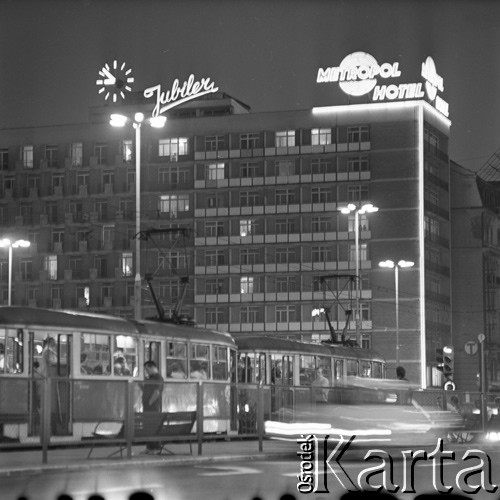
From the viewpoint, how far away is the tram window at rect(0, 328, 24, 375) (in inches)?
1134

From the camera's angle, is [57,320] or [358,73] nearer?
[57,320]

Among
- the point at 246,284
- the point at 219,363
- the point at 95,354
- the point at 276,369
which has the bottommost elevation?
the point at 276,369

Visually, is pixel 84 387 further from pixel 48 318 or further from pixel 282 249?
pixel 282 249

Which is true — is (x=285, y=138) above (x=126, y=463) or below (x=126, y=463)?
above

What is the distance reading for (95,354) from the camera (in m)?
Result: 30.9

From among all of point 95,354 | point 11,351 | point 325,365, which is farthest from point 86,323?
point 325,365

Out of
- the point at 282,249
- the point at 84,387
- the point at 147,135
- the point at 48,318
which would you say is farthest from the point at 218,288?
the point at 84,387

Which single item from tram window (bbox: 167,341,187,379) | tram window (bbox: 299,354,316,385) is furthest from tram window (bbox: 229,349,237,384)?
tram window (bbox: 299,354,316,385)

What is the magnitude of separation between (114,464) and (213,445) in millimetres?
7024

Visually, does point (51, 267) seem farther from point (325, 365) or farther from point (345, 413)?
point (345, 413)

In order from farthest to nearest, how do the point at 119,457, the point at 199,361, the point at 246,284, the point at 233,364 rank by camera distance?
the point at 246,284, the point at 233,364, the point at 199,361, the point at 119,457

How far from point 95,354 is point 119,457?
25.0ft

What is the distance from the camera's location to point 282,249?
11125 cm

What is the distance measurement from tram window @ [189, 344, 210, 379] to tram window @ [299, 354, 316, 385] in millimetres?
9258
